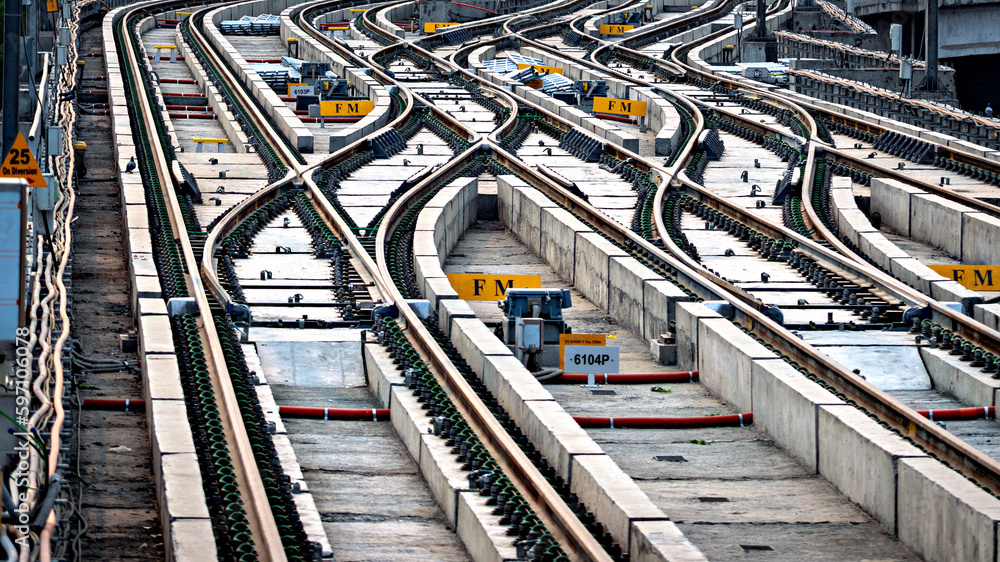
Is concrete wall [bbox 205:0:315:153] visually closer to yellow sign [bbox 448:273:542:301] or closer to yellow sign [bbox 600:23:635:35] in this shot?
yellow sign [bbox 448:273:542:301]

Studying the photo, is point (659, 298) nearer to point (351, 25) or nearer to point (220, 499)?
point (220, 499)

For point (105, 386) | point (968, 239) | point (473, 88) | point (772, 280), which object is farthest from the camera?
point (473, 88)

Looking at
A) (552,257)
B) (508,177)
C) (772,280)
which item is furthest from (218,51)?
(772,280)

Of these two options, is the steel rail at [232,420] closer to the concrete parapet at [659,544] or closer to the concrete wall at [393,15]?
the concrete parapet at [659,544]

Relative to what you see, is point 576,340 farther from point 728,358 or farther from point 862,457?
point 862,457

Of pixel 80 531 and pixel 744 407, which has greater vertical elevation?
pixel 80 531

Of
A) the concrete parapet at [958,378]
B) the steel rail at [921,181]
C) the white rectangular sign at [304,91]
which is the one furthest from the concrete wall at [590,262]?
the white rectangular sign at [304,91]


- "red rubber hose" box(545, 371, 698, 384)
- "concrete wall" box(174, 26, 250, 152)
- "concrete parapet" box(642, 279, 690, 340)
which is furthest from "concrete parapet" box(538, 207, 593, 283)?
"concrete wall" box(174, 26, 250, 152)
